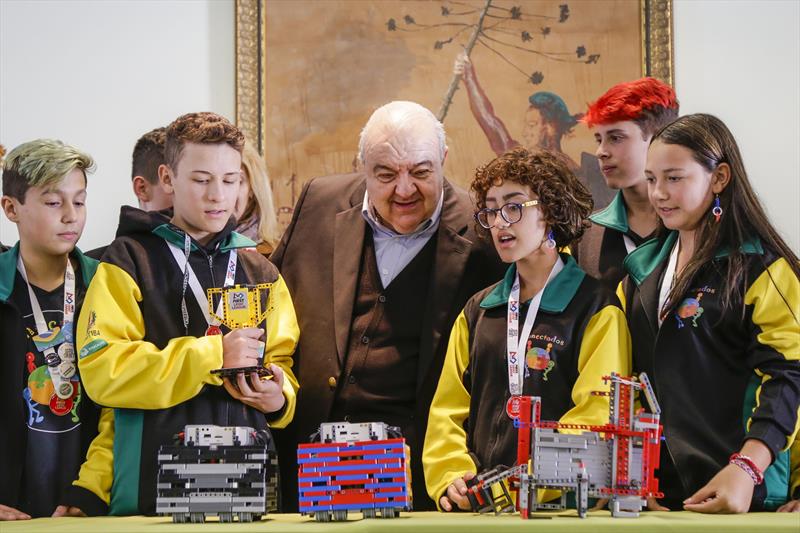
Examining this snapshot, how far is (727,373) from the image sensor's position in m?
2.63

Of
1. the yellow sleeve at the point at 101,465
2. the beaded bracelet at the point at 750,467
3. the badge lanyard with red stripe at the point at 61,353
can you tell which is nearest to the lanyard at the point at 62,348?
the badge lanyard with red stripe at the point at 61,353

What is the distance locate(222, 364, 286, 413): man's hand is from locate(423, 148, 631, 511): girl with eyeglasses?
430 mm

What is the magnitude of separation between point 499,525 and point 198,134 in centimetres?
153

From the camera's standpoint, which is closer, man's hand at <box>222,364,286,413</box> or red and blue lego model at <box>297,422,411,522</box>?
red and blue lego model at <box>297,422,411,522</box>

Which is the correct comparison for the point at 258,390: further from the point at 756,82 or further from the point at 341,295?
the point at 756,82

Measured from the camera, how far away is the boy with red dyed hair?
11.1 feet

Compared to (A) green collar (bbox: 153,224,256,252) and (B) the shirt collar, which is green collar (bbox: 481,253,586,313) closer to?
(B) the shirt collar

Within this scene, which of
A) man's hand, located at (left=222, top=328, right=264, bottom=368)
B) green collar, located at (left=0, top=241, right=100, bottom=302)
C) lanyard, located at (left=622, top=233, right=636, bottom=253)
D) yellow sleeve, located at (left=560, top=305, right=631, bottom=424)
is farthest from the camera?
lanyard, located at (left=622, top=233, right=636, bottom=253)

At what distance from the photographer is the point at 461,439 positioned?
280cm

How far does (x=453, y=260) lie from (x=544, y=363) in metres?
0.66

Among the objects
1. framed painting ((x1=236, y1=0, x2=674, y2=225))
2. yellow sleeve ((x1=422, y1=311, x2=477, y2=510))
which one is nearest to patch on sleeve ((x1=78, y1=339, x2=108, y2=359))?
yellow sleeve ((x1=422, y1=311, x2=477, y2=510))

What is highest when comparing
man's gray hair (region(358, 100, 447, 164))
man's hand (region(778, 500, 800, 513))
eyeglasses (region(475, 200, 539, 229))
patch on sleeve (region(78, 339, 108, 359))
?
man's gray hair (region(358, 100, 447, 164))

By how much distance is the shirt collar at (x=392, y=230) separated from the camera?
3350 millimetres

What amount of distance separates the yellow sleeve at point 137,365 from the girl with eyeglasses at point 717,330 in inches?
45.4
